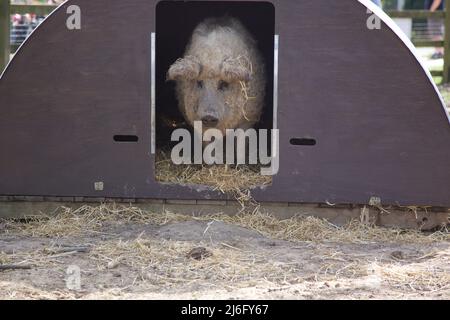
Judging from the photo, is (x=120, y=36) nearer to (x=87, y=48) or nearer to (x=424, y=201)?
(x=87, y=48)

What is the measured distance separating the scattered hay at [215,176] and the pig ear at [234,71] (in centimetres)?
68

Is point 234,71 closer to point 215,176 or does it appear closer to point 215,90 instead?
point 215,90

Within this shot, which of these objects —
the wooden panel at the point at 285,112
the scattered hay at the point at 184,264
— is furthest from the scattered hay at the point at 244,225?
the scattered hay at the point at 184,264

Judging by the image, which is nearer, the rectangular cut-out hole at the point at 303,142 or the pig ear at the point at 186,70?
the rectangular cut-out hole at the point at 303,142

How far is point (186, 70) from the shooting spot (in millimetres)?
6797

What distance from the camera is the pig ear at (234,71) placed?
22.2ft

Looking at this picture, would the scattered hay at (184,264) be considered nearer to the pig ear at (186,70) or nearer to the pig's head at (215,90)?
the pig's head at (215,90)

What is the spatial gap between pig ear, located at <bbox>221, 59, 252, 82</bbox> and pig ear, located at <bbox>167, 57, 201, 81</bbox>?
21 cm

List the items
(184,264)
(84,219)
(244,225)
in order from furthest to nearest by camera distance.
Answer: (84,219) → (244,225) → (184,264)

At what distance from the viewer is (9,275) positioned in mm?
5168

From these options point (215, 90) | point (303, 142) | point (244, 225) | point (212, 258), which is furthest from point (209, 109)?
point (212, 258)

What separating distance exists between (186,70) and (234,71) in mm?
369

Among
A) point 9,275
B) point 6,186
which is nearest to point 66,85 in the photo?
point 6,186

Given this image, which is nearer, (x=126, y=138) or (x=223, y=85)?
(x=126, y=138)
